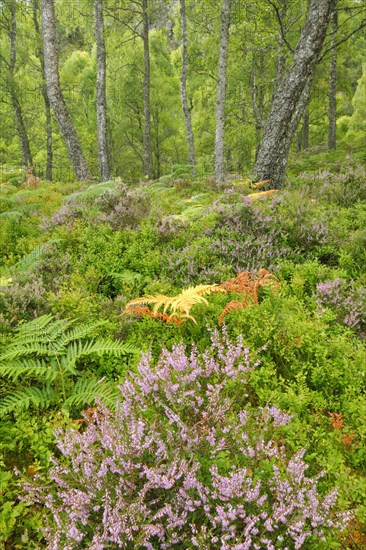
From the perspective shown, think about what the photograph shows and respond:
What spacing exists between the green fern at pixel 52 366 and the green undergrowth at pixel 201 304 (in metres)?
0.02

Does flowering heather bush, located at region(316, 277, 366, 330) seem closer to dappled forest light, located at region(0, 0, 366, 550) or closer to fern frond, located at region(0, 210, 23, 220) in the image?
dappled forest light, located at region(0, 0, 366, 550)

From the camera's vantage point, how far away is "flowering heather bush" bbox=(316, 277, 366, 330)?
4.01 m

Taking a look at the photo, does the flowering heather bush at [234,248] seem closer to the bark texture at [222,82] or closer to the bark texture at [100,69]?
the bark texture at [222,82]

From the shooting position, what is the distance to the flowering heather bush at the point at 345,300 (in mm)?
4008

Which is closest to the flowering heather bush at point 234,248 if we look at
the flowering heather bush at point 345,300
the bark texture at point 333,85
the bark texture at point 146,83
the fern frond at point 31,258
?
the flowering heather bush at point 345,300

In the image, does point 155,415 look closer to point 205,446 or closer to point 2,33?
point 205,446

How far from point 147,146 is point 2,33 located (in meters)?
9.79

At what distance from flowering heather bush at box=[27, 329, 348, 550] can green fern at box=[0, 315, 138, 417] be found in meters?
0.65

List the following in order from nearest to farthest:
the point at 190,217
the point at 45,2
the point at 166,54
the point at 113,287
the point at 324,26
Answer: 1. the point at 113,287
2. the point at 190,217
3. the point at 324,26
4. the point at 45,2
5. the point at 166,54

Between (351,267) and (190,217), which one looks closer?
(351,267)

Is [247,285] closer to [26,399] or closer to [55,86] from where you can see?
[26,399]

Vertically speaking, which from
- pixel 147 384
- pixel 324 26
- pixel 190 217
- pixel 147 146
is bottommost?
pixel 147 384

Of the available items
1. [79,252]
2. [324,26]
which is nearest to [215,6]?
[324,26]

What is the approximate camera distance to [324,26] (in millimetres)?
7371
